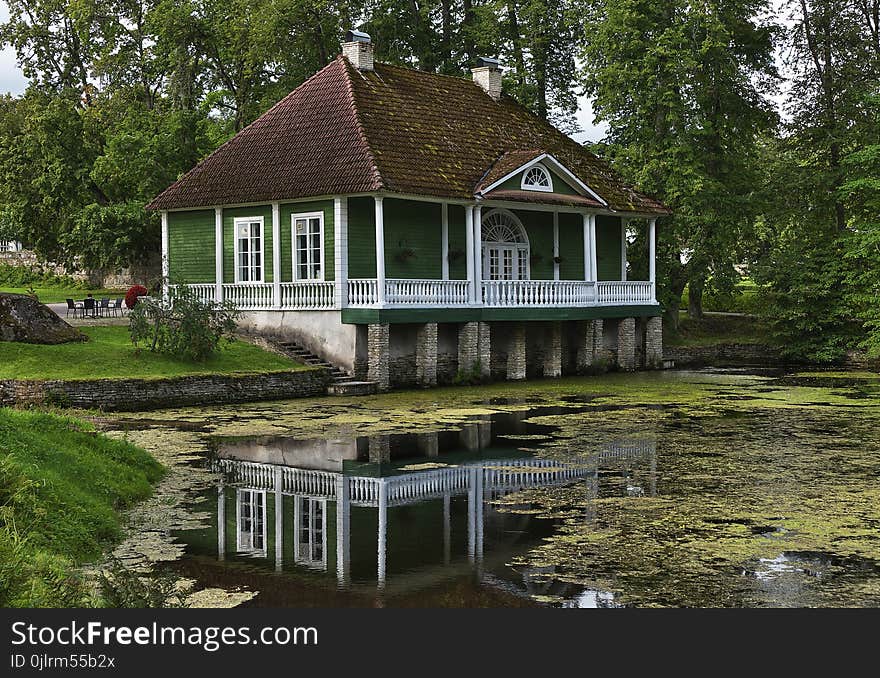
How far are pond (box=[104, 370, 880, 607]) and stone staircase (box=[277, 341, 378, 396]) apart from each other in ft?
11.1

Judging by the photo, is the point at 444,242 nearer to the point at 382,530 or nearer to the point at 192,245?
the point at 192,245

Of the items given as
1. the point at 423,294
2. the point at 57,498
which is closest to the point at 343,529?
the point at 57,498

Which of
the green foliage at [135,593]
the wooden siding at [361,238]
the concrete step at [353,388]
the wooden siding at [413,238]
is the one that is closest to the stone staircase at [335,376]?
the concrete step at [353,388]

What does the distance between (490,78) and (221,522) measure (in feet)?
92.2

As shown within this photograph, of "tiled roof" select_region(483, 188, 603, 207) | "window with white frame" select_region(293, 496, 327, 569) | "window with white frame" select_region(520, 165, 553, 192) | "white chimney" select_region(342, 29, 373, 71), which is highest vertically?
"white chimney" select_region(342, 29, 373, 71)

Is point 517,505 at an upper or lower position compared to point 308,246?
lower

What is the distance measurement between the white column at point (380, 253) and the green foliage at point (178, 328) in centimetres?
405

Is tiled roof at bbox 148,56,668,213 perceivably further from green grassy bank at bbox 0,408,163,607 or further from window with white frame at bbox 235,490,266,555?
window with white frame at bbox 235,490,266,555

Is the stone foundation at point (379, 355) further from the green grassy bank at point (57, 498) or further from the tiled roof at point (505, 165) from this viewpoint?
the green grassy bank at point (57, 498)

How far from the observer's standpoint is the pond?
10305 millimetres

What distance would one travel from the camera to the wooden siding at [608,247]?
38.8m

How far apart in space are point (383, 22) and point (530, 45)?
5562 millimetres

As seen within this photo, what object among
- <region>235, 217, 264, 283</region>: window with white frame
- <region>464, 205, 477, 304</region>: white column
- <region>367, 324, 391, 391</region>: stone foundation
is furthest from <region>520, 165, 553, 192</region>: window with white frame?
<region>235, 217, 264, 283</region>: window with white frame

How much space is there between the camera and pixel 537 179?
34250mm
